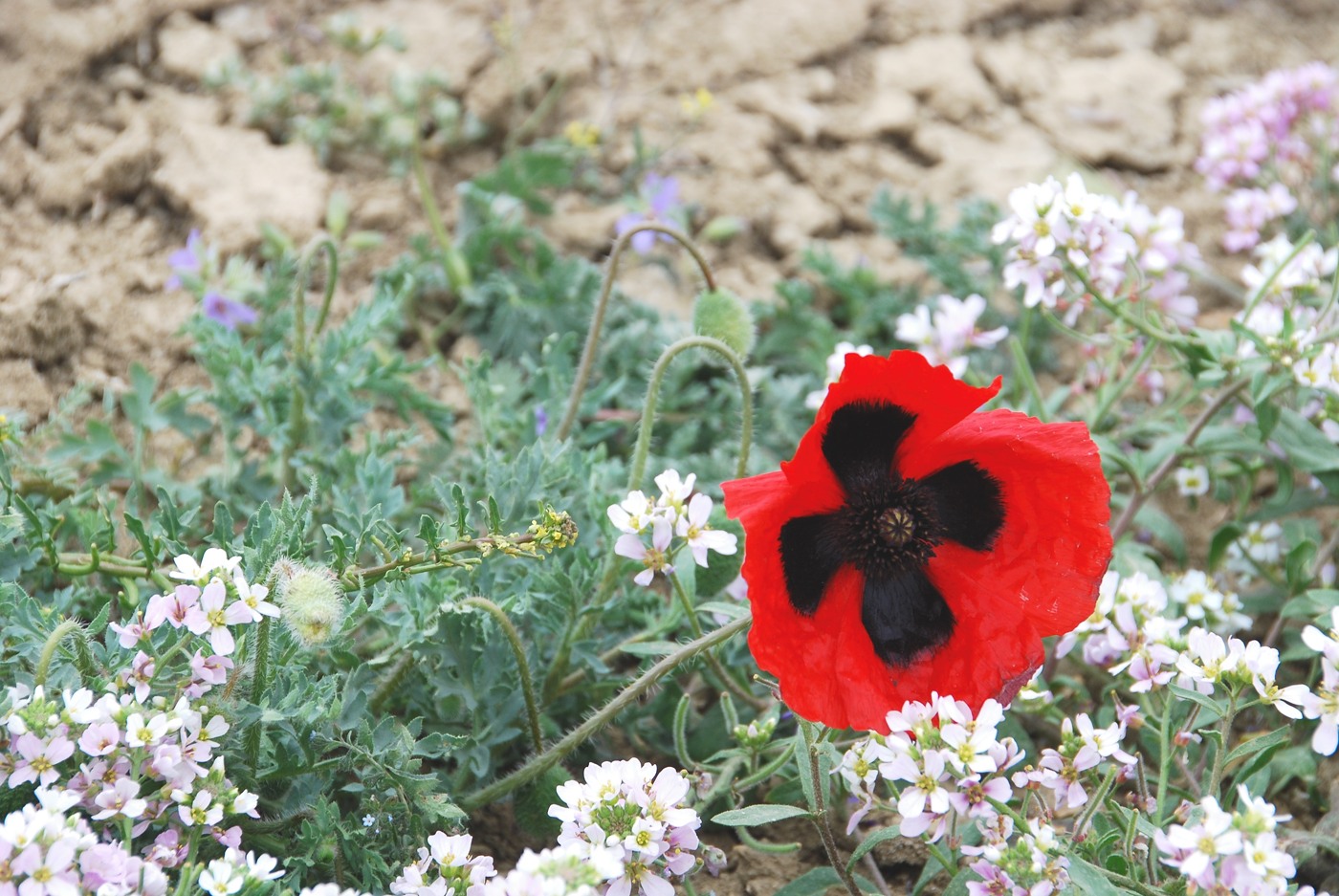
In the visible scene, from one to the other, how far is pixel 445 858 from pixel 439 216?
7.80 feet

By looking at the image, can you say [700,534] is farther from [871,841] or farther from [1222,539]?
[1222,539]

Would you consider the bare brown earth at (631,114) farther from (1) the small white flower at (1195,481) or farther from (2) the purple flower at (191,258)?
(1) the small white flower at (1195,481)

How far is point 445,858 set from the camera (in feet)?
6.11

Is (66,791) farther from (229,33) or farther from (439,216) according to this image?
(229,33)

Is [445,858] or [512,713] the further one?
[512,713]

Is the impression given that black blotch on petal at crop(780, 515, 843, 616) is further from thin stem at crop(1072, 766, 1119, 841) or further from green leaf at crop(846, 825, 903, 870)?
thin stem at crop(1072, 766, 1119, 841)

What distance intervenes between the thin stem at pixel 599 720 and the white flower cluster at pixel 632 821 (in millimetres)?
213

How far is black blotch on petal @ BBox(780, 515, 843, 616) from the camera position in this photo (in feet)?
6.84

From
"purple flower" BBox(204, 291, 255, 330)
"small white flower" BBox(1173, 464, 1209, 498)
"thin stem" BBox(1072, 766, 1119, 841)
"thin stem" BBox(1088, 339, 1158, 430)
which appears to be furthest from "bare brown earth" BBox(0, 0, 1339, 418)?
"thin stem" BBox(1072, 766, 1119, 841)

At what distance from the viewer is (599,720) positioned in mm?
2191

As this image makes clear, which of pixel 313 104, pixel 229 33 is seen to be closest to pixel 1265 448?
pixel 313 104

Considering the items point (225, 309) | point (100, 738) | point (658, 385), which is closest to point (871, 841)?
point (658, 385)

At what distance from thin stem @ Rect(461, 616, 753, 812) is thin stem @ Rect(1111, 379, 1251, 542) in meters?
1.08

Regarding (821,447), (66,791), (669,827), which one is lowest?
(669,827)
